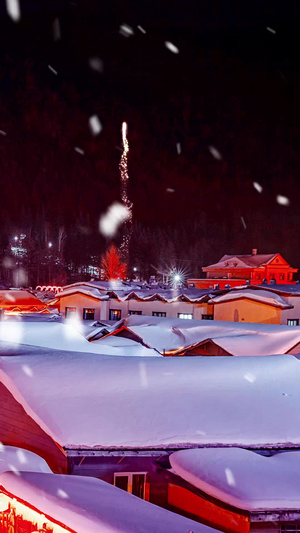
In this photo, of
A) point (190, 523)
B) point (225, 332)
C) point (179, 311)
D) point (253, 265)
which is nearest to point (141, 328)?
point (225, 332)

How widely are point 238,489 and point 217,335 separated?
551 inches

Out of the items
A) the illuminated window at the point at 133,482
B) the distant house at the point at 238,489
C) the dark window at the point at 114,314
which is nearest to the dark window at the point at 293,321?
the dark window at the point at 114,314

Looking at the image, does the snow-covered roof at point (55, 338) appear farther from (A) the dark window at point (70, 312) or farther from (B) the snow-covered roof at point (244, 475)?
(A) the dark window at point (70, 312)

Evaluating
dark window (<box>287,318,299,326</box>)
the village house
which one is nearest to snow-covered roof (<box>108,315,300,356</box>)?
the village house

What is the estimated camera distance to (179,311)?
3017 cm

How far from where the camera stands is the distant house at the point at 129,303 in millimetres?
29828

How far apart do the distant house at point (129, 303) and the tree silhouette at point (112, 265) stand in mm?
43456

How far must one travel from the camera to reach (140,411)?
364 inches

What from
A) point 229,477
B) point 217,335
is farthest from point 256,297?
point 229,477

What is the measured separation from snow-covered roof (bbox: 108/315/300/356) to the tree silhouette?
54330 millimetres

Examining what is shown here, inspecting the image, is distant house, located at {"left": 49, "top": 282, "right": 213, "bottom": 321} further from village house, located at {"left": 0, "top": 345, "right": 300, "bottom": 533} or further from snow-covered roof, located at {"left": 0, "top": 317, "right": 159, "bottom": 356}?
village house, located at {"left": 0, "top": 345, "right": 300, "bottom": 533}

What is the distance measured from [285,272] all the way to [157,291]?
3315cm

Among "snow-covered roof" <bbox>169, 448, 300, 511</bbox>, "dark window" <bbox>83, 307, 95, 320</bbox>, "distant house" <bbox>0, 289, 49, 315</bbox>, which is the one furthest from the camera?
"distant house" <bbox>0, 289, 49, 315</bbox>

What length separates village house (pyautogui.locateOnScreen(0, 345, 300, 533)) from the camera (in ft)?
27.0
